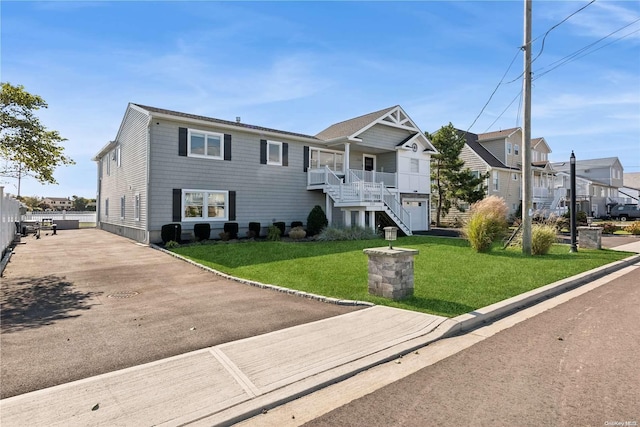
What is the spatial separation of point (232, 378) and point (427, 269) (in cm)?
683

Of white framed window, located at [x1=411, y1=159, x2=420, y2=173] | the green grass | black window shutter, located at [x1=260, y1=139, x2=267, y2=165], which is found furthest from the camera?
white framed window, located at [x1=411, y1=159, x2=420, y2=173]

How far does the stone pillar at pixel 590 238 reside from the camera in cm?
1425

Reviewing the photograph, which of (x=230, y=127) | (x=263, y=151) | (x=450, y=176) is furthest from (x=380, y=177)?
(x=230, y=127)

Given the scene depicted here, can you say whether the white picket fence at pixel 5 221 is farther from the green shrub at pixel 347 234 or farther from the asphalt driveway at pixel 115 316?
the green shrub at pixel 347 234

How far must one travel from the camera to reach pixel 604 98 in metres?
14.3

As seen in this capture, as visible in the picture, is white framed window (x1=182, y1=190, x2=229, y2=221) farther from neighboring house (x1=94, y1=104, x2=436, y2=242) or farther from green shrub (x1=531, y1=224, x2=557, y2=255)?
green shrub (x1=531, y1=224, x2=557, y2=255)

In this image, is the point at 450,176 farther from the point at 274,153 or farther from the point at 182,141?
the point at 182,141

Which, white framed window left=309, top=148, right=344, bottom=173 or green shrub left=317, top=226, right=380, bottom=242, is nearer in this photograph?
green shrub left=317, top=226, right=380, bottom=242

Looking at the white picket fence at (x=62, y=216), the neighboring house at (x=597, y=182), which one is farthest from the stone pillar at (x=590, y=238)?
the white picket fence at (x=62, y=216)

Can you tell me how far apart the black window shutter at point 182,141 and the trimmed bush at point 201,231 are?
3359 millimetres

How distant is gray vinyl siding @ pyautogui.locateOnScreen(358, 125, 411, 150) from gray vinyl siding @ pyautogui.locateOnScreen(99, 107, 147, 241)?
12.1 m

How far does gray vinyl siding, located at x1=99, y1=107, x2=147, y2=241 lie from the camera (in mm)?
16078

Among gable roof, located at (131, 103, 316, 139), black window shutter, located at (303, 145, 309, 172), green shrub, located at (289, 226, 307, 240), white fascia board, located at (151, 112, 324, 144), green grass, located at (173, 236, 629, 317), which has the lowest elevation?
green grass, located at (173, 236, 629, 317)

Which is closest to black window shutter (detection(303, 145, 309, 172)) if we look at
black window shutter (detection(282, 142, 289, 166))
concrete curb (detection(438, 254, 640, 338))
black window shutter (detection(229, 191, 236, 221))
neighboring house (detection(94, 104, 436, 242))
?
neighboring house (detection(94, 104, 436, 242))
